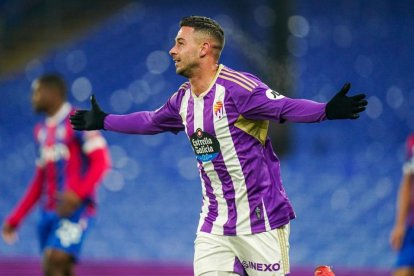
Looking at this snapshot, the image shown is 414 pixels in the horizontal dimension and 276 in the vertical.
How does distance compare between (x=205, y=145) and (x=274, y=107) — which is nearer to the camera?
(x=274, y=107)

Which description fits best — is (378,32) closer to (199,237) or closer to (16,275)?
(16,275)

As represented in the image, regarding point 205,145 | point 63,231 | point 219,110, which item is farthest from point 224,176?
point 63,231

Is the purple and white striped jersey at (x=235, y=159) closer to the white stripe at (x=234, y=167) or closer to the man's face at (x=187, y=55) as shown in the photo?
the white stripe at (x=234, y=167)

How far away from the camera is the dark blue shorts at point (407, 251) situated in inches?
303

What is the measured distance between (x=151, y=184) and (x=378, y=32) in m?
4.48

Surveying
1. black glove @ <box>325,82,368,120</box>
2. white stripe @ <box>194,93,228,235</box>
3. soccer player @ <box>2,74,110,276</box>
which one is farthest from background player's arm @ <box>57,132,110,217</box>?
black glove @ <box>325,82,368,120</box>

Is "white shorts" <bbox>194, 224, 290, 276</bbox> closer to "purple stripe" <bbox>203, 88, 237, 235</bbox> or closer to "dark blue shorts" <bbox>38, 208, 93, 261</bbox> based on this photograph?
"purple stripe" <bbox>203, 88, 237, 235</bbox>

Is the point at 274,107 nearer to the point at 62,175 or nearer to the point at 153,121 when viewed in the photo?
the point at 153,121

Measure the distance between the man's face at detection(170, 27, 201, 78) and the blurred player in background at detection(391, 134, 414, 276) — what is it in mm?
3001

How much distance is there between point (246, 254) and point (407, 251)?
286 cm

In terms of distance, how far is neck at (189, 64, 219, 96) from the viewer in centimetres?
530

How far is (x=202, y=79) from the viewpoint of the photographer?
5297 millimetres

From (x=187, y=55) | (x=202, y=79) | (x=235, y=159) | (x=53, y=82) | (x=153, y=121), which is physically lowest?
(x=235, y=159)

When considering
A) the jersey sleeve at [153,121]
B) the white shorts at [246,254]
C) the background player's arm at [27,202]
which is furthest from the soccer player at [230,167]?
the background player's arm at [27,202]
